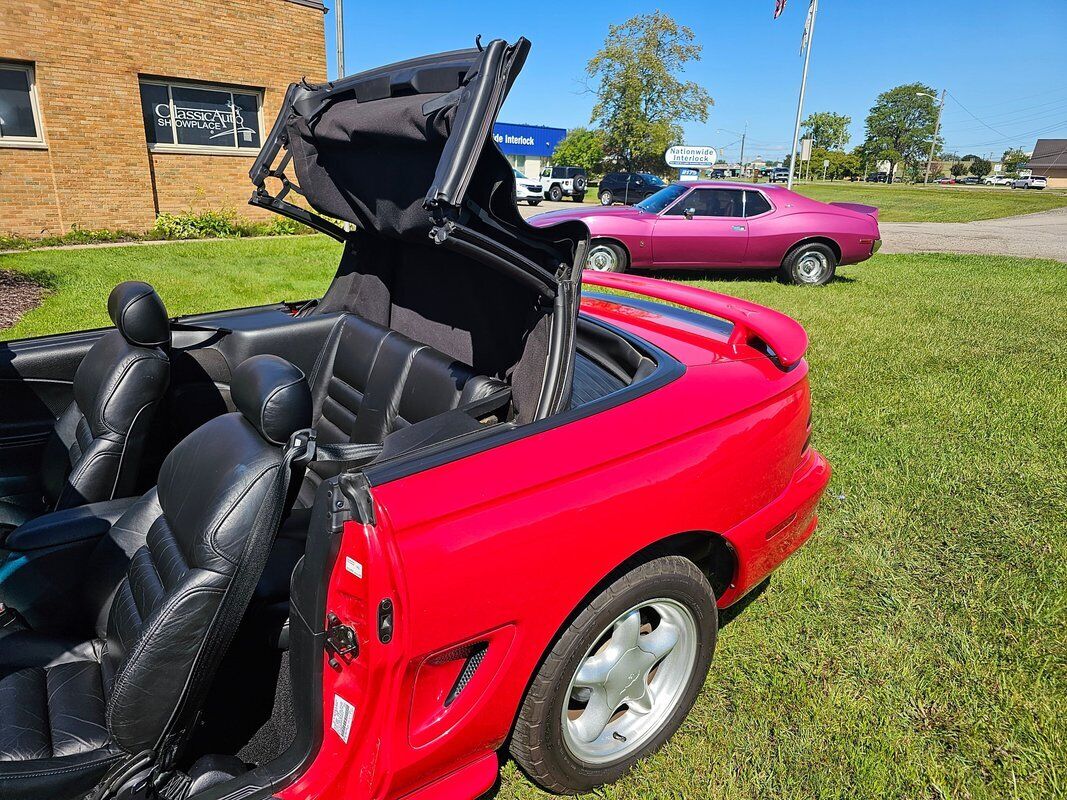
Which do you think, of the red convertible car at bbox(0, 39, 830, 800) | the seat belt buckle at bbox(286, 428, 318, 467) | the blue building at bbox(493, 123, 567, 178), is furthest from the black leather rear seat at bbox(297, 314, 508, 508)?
the blue building at bbox(493, 123, 567, 178)

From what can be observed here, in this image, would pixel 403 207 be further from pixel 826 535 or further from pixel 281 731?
pixel 826 535

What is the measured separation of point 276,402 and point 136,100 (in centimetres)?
1455

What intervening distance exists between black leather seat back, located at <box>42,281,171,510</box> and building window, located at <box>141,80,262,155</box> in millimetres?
13213

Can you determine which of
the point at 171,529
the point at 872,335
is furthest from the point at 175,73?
the point at 171,529

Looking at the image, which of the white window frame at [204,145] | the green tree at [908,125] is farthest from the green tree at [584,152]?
the green tree at [908,125]

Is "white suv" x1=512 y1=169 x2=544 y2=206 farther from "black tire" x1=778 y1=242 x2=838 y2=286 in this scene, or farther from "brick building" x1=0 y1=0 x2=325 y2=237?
"black tire" x1=778 y1=242 x2=838 y2=286

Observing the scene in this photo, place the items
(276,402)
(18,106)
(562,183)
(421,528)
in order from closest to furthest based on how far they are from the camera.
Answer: (421,528) → (276,402) → (18,106) → (562,183)

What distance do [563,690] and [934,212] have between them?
3434 cm

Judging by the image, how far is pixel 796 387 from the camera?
255 cm

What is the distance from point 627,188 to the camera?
30.5 meters

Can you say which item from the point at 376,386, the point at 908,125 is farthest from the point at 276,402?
the point at 908,125

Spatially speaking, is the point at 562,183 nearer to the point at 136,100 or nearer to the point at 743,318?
the point at 136,100

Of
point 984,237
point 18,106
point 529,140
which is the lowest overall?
point 984,237

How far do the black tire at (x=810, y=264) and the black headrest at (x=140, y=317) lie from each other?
9.65m
